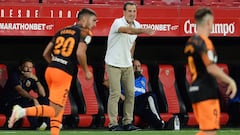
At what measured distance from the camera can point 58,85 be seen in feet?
32.0

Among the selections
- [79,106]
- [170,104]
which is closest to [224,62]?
[170,104]

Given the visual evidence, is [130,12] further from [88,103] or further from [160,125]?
[88,103]

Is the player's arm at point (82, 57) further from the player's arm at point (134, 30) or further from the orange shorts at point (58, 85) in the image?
the player's arm at point (134, 30)

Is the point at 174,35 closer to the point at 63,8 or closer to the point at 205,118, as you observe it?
the point at 63,8

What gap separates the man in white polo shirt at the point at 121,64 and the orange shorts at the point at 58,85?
2578 millimetres

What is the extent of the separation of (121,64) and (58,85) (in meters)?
2.93

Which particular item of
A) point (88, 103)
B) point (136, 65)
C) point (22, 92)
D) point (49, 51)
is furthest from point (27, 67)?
point (49, 51)

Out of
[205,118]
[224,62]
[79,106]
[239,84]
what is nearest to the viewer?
[205,118]

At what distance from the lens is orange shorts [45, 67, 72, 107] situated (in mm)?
9719

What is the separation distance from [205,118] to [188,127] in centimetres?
729

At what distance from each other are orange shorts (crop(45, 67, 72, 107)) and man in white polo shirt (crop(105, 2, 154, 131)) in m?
2.58

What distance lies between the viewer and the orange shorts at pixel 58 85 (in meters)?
9.72

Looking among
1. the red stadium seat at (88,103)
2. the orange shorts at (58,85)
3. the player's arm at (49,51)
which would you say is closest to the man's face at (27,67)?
the red stadium seat at (88,103)

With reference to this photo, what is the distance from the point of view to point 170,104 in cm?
1509
